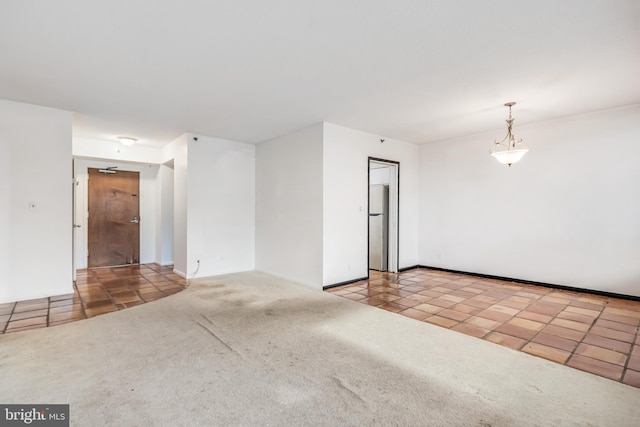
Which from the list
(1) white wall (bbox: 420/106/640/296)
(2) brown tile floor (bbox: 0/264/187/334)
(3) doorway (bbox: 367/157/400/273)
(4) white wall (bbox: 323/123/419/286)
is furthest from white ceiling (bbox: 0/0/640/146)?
(2) brown tile floor (bbox: 0/264/187/334)

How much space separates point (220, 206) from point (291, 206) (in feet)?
4.86

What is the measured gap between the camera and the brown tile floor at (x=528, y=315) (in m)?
2.58

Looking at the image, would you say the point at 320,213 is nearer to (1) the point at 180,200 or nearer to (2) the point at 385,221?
(2) the point at 385,221

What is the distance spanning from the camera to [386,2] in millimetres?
2002

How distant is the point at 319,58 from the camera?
275 cm

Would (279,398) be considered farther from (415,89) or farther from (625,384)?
(415,89)

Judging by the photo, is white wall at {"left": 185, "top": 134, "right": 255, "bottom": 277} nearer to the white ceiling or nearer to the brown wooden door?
the white ceiling

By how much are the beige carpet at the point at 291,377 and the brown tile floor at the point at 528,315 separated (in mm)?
285

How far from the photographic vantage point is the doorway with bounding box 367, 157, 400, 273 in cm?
600

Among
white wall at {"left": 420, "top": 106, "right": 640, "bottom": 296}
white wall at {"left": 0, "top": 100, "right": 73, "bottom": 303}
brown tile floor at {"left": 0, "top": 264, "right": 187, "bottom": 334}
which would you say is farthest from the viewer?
white wall at {"left": 420, "top": 106, "right": 640, "bottom": 296}

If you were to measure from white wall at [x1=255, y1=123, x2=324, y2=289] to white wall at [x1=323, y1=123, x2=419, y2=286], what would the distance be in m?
0.14

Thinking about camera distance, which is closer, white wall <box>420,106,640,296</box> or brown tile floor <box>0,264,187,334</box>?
brown tile floor <box>0,264,187,334</box>

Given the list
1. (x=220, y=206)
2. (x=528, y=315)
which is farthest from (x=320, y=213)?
(x=528, y=315)

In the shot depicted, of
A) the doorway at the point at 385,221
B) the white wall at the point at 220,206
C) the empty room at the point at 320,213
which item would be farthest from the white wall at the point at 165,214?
the doorway at the point at 385,221
